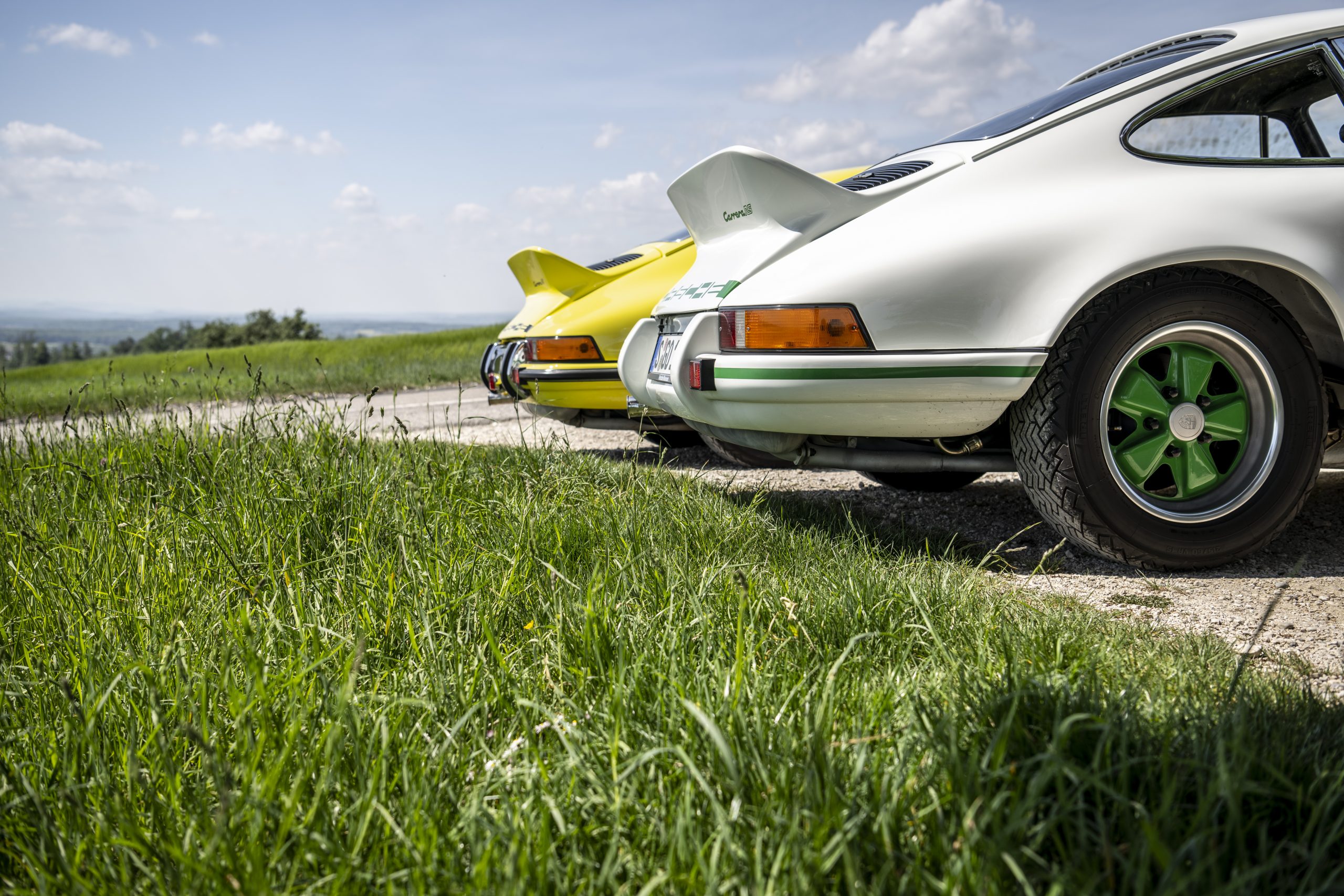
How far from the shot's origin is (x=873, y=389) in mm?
2766

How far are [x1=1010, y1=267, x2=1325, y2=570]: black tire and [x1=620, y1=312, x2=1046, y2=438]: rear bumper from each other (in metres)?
0.14

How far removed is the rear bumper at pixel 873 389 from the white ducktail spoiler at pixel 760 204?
0.38 metres

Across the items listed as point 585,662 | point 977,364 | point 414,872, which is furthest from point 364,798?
point 977,364

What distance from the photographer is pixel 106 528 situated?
117 inches

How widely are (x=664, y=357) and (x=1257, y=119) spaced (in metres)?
2.40

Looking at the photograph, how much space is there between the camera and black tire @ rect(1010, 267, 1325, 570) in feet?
8.95

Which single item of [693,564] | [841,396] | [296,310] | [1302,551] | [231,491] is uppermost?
[296,310]

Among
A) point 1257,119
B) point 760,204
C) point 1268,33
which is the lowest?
point 760,204

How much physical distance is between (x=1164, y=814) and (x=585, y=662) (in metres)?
1.10

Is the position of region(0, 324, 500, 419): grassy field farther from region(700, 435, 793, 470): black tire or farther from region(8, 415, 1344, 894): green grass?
region(8, 415, 1344, 894): green grass

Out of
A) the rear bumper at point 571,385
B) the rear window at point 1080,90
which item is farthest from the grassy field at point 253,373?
the rear window at point 1080,90

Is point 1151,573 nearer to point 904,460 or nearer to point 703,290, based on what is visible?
point 904,460

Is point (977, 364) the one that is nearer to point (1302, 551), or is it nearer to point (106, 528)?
point (1302, 551)

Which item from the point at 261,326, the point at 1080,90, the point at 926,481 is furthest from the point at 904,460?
the point at 261,326
